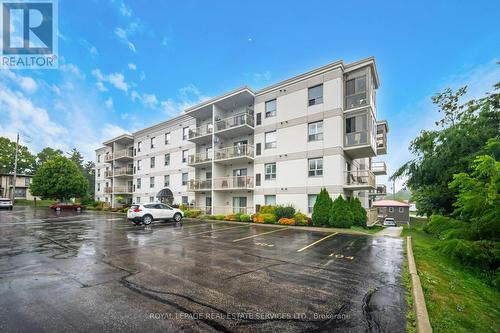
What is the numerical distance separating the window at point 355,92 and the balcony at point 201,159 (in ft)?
49.9

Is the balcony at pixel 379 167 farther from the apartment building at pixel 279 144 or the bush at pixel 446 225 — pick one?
the bush at pixel 446 225

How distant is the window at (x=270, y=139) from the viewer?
70.6 feet

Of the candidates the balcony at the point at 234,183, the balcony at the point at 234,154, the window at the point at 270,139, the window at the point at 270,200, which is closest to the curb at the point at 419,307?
the window at the point at 270,200

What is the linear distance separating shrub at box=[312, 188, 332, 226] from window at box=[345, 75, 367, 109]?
790 centimetres

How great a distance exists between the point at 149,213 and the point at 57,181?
30764mm

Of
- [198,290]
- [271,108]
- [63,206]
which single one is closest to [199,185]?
[271,108]

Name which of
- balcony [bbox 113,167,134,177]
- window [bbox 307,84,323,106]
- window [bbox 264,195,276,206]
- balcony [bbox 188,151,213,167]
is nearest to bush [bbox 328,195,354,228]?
Answer: window [bbox 264,195,276,206]

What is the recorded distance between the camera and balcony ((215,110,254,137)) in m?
22.2

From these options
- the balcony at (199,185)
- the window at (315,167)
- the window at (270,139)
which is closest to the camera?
the window at (315,167)

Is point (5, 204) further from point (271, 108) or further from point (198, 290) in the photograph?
point (198, 290)

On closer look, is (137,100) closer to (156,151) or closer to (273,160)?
(156,151)

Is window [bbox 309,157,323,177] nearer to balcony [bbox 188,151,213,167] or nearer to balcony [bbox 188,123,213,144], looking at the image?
balcony [bbox 188,151,213,167]

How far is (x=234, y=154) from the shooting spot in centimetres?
2291

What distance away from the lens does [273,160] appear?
21.2 m
